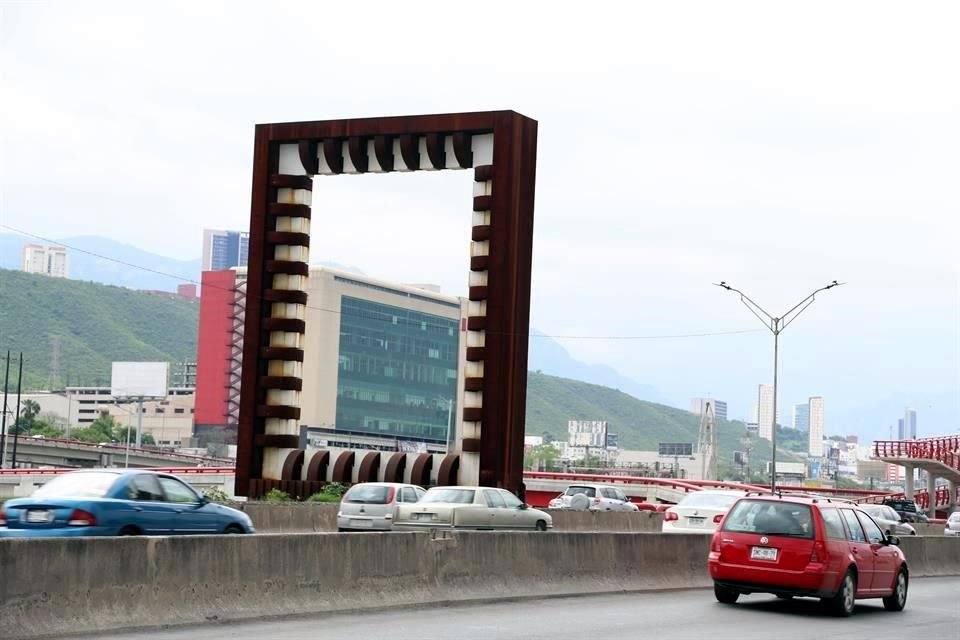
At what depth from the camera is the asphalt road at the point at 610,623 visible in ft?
51.3

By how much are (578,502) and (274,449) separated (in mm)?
14974

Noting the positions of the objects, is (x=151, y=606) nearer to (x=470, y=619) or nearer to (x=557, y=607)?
(x=470, y=619)

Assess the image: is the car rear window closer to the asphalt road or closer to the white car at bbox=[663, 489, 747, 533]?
the asphalt road

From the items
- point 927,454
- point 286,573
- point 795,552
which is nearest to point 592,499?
point 795,552

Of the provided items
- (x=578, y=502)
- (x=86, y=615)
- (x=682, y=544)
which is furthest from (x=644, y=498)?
(x=86, y=615)

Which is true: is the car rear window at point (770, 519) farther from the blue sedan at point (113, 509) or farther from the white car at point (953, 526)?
the white car at point (953, 526)

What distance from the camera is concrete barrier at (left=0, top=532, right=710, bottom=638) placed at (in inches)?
563

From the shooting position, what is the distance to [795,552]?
2027cm

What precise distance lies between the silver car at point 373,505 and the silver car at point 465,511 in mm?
538

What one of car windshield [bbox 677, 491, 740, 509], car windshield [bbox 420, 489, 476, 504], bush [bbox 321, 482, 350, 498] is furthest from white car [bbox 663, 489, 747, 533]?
bush [bbox 321, 482, 350, 498]

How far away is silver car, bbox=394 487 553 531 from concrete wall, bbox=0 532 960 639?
920 centimetres

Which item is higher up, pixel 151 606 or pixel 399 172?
pixel 399 172

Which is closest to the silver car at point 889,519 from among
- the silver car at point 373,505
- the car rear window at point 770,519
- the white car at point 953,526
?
the white car at point 953,526

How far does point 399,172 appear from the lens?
4656 centimetres
